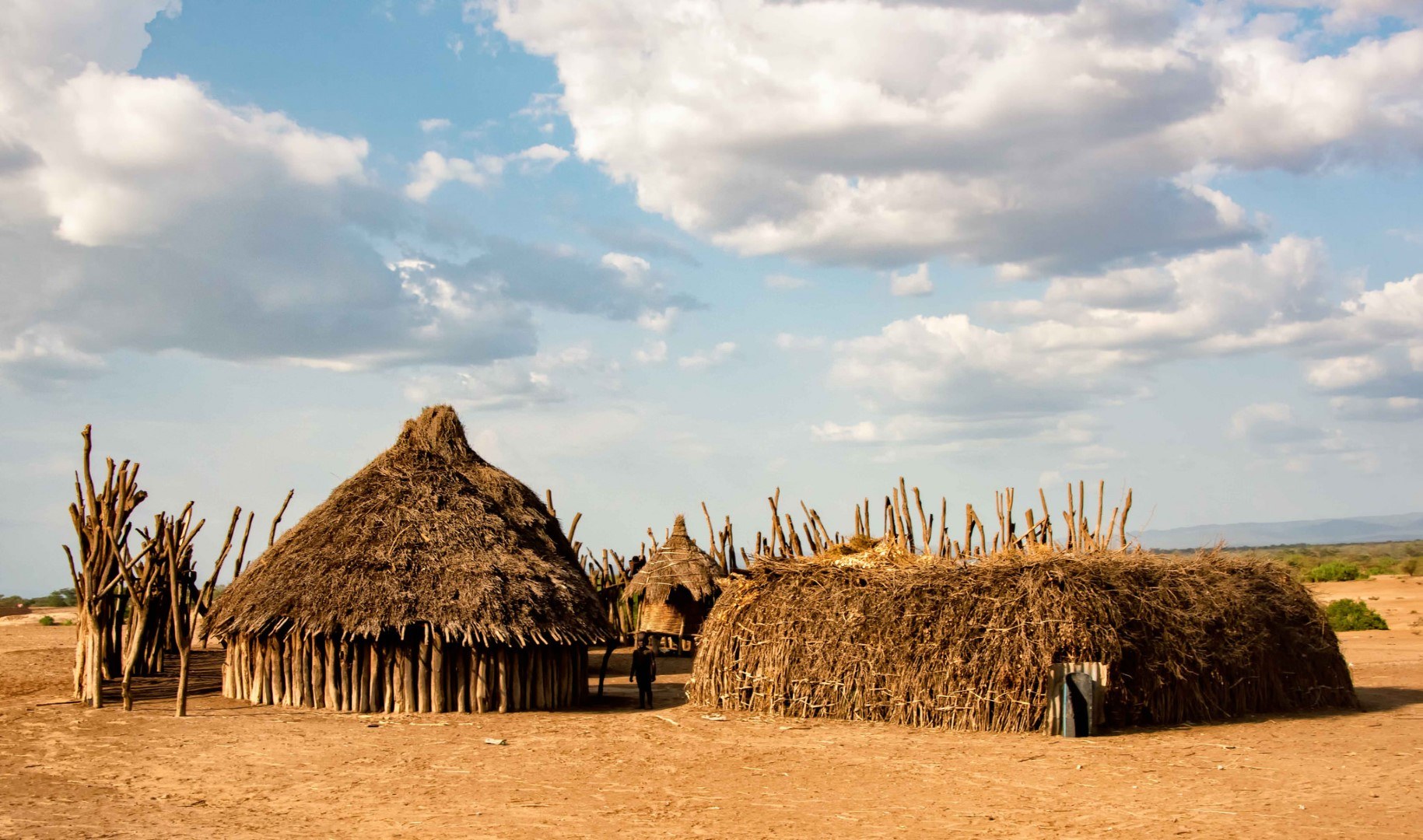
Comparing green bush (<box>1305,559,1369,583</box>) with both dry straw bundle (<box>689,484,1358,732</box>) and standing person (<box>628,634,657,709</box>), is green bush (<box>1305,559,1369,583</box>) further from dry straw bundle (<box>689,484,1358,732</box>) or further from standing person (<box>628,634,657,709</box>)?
standing person (<box>628,634,657,709</box>)

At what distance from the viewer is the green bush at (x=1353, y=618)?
95.9ft

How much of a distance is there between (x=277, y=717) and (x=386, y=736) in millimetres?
1945

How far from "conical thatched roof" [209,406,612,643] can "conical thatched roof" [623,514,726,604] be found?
670cm

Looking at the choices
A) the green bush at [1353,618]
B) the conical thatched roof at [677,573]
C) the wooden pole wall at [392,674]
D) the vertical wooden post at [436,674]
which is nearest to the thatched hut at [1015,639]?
the wooden pole wall at [392,674]

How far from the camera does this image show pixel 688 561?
25.0 meters

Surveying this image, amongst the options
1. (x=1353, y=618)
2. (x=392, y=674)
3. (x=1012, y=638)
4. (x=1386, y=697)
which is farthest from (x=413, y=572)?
(x=1353, y=618)

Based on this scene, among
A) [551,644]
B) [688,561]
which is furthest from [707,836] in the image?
[688,561]

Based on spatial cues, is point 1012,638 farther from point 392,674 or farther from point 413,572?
point 392,674

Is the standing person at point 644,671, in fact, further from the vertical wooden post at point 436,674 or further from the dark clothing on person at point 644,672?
the vertical wooden post at point 436,674

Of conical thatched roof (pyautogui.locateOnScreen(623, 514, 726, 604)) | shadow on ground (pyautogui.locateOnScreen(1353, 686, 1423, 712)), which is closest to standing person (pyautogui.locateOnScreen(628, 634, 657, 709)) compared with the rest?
conical thatched roof (pyautogui.locateOnScreen(623, 514, 726, 604))

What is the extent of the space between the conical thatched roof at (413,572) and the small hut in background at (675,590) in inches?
266

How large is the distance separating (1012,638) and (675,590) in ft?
Result: 38.0

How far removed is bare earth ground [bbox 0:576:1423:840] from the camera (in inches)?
379

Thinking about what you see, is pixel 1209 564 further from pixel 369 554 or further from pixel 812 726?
pixel 369 554
